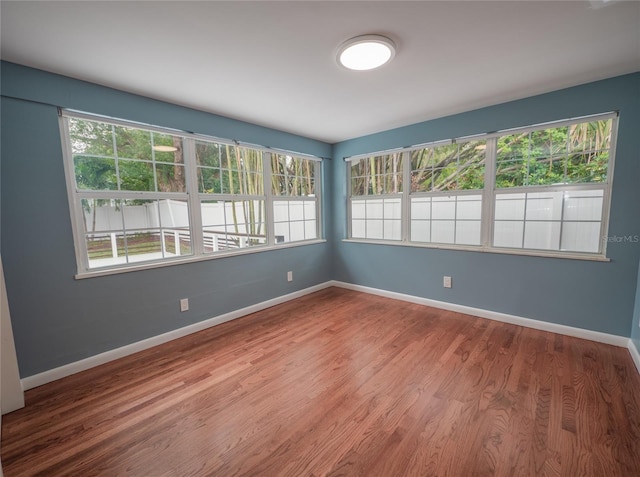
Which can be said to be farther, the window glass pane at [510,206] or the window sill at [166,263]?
the window glass pane at [510,206]

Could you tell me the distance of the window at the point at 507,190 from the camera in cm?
256

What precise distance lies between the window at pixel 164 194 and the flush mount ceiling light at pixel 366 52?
1.78m

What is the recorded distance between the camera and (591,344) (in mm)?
2527

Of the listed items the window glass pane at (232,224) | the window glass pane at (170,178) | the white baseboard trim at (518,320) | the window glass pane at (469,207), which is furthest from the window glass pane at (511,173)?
the window glass pane at (170,178)

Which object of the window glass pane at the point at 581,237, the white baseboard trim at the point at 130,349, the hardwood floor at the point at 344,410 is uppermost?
the window glass pane at the point at 581,237

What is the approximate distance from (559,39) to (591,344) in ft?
8.54

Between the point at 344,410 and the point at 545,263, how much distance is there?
2527 millimetres

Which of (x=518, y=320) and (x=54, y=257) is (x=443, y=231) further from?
(x=54, y=257)

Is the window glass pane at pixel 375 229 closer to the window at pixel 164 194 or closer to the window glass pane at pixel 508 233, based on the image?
the window at pixel 164 194

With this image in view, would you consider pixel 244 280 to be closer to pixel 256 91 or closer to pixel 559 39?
pixel 256 91

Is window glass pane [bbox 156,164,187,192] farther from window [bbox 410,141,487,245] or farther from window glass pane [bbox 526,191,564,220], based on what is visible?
window glass pane [bbox 526,191,564,220]

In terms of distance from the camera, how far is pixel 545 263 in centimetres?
277

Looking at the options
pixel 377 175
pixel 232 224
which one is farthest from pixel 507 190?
pixel 232 224

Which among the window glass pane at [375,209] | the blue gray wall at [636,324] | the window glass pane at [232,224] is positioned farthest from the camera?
the window glass pane at [375,209]
